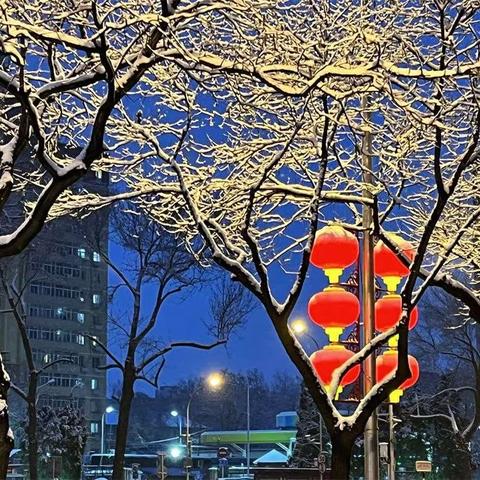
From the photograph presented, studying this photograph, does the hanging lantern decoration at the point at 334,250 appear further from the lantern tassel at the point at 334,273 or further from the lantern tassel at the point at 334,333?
the lantern tassel at the point at 334,333

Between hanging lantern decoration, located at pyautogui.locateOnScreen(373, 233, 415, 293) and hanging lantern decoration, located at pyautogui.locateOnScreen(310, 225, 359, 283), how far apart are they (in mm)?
487

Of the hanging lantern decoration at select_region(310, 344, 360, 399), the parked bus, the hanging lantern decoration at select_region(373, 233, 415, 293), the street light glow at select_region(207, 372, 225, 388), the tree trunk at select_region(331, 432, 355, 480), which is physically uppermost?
the street light glow at select_region(207, 372, 225, 388)

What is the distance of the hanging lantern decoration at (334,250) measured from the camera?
827 cm

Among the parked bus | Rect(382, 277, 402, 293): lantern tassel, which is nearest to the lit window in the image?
the parked bus

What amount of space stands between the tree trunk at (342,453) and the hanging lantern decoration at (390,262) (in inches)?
73.8

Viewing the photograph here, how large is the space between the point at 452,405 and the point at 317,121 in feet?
79.2

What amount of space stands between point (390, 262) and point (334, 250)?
789 millimetres

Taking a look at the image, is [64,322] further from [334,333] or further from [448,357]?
[334,333]

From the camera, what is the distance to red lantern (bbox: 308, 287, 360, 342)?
823 cm

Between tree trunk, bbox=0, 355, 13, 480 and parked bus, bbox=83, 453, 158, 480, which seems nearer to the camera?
tree trunk, bbox=0, 355, 13, 480

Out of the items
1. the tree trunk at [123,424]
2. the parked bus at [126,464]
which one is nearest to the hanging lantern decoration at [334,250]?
the tree trunk at [123,424]

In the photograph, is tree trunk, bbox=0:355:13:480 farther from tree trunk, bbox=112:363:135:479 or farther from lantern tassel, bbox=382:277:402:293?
tree trunk, bbox=112:363:135:479

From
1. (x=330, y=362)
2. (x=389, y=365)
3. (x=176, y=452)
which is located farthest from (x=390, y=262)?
(x=176, y=452)

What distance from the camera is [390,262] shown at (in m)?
8.77
